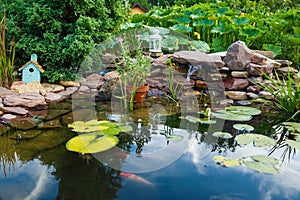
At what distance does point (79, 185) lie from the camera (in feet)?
5.44

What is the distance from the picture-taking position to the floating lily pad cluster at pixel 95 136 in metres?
2.13

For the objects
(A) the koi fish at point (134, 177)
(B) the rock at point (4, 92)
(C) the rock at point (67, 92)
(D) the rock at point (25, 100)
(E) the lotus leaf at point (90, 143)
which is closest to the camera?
(A) the koi fish at point (134, 177)

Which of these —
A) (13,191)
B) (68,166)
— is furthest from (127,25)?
(13,191)

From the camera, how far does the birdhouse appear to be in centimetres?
356

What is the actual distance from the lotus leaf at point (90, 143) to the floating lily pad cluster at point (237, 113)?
47.3 inches

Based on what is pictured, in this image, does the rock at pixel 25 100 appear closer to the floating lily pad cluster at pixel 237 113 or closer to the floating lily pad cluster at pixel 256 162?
the floating lily pad cluster at pixel 237 113

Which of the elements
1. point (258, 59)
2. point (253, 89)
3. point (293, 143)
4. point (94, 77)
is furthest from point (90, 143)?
point (258, 59)

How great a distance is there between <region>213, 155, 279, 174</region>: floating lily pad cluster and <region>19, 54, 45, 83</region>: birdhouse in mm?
2560

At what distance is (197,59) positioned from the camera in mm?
3951

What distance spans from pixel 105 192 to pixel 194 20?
458 centimetres

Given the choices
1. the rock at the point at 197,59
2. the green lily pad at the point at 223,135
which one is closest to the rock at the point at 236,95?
the rock at the point at 197,59

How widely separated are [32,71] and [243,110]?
2639mm

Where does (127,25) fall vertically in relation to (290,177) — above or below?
above

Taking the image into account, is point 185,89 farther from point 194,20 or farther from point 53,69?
point 194,20
